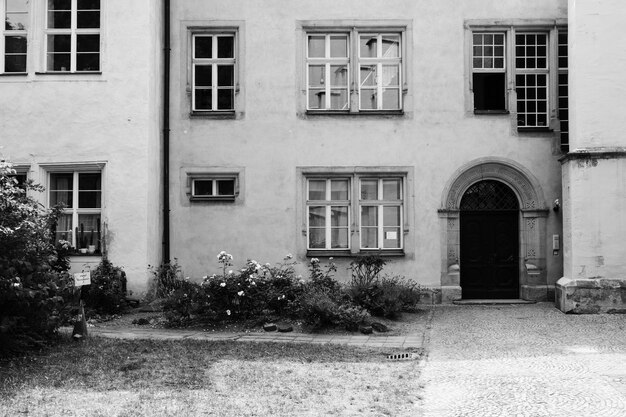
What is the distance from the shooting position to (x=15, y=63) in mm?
16047

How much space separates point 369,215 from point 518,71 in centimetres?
458

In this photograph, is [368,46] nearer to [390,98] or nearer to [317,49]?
[317,49]

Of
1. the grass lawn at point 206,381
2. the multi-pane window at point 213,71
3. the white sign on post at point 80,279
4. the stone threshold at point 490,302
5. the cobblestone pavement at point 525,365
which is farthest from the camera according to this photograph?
the multi-pane window at point 213,71

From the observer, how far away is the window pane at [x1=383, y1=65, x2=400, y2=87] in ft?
Result: 55.7

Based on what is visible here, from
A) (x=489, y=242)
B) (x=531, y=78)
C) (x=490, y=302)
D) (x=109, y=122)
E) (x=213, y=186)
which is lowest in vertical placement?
(x=490, y=302)

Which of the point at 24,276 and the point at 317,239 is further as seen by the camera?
the point at 317,239

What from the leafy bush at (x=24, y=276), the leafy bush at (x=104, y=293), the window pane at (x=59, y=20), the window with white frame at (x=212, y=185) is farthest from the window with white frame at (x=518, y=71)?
the leafy bush at (x=24, y=276)

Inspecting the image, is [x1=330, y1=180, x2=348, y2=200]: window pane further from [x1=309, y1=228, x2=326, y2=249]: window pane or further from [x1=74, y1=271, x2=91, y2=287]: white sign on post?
[x1=74, y1=271, x2=91, y2=287]: white sign on post

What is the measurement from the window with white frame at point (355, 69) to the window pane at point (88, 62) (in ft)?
14.8

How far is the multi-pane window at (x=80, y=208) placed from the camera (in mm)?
15945

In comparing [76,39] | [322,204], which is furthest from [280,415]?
[76,39]

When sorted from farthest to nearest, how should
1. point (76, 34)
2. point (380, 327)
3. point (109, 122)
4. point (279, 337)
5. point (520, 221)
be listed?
point (520, 221) → point (76, 34) → point (109, 122) → point (380, 327) → point (279, 337)

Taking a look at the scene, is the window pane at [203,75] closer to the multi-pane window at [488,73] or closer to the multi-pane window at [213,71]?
the multi-pane window at [213,71]

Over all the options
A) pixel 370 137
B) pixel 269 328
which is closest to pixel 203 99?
pixel 370 137
